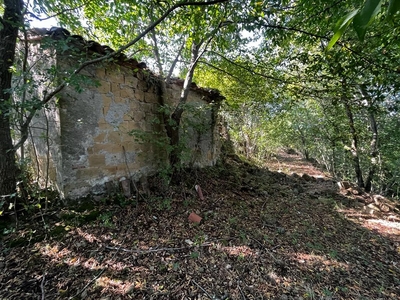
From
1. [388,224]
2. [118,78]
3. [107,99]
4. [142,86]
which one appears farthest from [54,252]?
[388,224]

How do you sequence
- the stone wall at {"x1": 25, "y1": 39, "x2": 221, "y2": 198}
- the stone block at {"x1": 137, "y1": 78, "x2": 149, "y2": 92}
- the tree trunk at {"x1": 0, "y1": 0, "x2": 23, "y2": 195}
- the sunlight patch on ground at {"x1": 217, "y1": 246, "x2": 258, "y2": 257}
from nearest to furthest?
the tree trunk at {"x1": 0, "y1": 0, "x2": 23, "y2": 195} → the sunlight patch on ground at {"x1": 217, "y1": 246, "x2": 258, "y2": 257} → the stone wall at {"x1": 25, "y1": 39, "x2": 221, "y2": 198} → the stone block at {"x1": 137, "y1": 78, "x2": 149, "y2": 92}

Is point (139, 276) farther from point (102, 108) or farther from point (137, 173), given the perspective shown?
point (102, 108)

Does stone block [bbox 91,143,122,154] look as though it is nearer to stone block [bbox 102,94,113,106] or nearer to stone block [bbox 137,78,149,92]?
stone block [bbox 102,94,113,106]

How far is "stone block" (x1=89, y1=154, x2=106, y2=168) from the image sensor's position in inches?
100

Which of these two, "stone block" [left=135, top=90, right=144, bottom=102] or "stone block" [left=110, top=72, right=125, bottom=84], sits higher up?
"stone block" [left=110, top=72, right=125, bottom=84]

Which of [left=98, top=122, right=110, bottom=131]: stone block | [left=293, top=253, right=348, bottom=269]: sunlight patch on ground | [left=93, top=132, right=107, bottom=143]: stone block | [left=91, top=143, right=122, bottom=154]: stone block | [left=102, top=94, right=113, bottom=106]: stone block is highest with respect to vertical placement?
[left=102, top=94, right=113, bottom=106]: stone block

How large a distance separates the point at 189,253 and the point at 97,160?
5.79 ft

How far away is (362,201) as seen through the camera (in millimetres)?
4418

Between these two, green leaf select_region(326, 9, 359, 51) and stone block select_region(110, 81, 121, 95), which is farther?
stone block select_region(110, 81, 121, 95)

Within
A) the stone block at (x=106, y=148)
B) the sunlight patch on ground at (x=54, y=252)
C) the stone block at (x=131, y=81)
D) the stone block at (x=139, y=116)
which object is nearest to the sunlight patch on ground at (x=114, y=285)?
the sunlight patch on ground at (x=54, y=252)

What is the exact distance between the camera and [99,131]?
2.62 meters

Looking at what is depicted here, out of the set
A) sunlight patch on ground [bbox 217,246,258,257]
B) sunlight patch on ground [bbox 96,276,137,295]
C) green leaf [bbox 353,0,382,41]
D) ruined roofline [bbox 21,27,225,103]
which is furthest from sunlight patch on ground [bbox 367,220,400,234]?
green leaf [bbox 353,0,382,41]

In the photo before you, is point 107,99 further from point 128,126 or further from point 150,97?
point 150,97

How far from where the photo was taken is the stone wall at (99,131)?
2.29 meters
